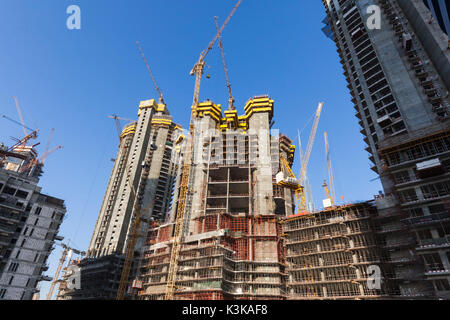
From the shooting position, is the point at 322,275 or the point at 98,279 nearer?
the point at 322,275

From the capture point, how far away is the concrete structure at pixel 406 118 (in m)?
55.2

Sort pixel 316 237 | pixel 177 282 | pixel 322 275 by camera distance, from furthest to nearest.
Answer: pixel 177 282 < pixel 316 237 < pixel 322 275

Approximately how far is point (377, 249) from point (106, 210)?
426 feet

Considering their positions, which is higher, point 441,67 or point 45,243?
point 441,67

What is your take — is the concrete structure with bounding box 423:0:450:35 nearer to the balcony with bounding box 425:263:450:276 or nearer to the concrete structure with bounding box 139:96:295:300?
the concrete structure with bounding box 139:96:295:300

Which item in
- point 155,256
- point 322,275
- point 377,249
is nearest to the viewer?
point 377,249

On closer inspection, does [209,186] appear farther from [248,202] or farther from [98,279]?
[98,279]

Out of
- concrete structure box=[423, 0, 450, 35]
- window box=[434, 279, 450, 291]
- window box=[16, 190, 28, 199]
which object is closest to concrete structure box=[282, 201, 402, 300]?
window box=[434, 279, 450, 291]

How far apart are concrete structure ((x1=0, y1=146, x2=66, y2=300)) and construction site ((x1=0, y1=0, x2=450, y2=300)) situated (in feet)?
1.64

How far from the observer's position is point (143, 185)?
14725cm

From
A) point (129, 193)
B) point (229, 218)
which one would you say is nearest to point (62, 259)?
point (129, 193)

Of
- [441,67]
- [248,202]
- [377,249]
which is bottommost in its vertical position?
[377,249]

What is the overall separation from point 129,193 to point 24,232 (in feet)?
199

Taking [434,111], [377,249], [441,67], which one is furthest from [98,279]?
[441,67]
